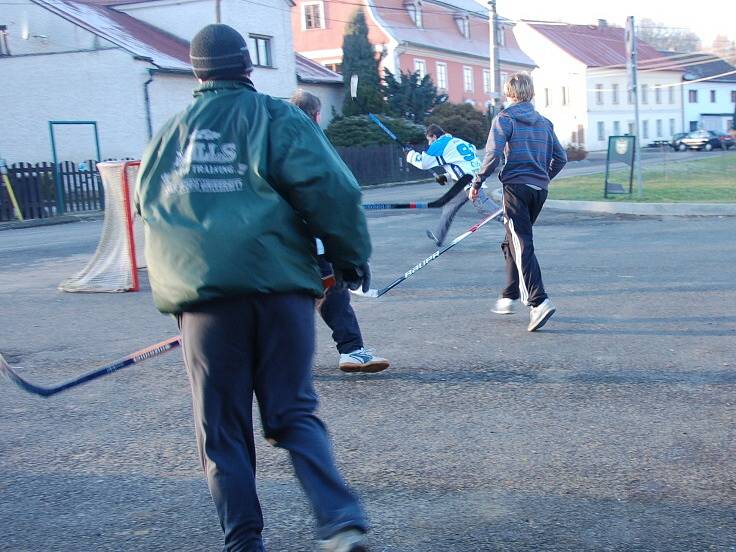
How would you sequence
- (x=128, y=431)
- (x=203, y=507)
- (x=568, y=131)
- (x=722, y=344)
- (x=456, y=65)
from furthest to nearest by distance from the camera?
(x=568, y=131), (x=456, y=65), (x=722, y=344), (x=128, y=431), (x=203, y=507)

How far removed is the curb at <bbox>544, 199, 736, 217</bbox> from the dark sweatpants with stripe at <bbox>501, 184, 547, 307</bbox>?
8.98m

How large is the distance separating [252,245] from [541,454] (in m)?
2.04

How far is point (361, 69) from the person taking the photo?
4162cm

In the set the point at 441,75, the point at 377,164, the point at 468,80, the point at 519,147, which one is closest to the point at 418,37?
the point at 441,75

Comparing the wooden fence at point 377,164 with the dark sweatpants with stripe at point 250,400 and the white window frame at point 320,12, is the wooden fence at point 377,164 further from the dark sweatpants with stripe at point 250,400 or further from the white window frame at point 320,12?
the dark sweatpants with stripe at point 250,400

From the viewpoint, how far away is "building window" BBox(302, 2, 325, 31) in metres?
53.6

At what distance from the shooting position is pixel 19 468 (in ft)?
14.0

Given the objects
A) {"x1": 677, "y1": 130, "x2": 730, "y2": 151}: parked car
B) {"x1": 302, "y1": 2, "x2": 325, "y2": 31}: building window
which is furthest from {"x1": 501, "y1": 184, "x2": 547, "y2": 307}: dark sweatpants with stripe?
{"x1": 677, "y1": 130, "x2": 730, "y2": 151}: parked car

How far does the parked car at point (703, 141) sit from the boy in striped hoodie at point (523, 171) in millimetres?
56045

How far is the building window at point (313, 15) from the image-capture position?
176ft

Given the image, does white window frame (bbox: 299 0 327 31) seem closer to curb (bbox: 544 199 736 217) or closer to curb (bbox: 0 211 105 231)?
curb (bbox: 0 211 105 231)

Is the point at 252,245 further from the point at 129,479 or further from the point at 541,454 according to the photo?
the point at 541,454

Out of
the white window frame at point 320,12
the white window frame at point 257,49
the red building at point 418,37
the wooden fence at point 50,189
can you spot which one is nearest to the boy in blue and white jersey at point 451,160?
the wooden fence at point 50,189

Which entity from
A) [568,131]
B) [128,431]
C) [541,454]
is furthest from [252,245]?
[568,131]
